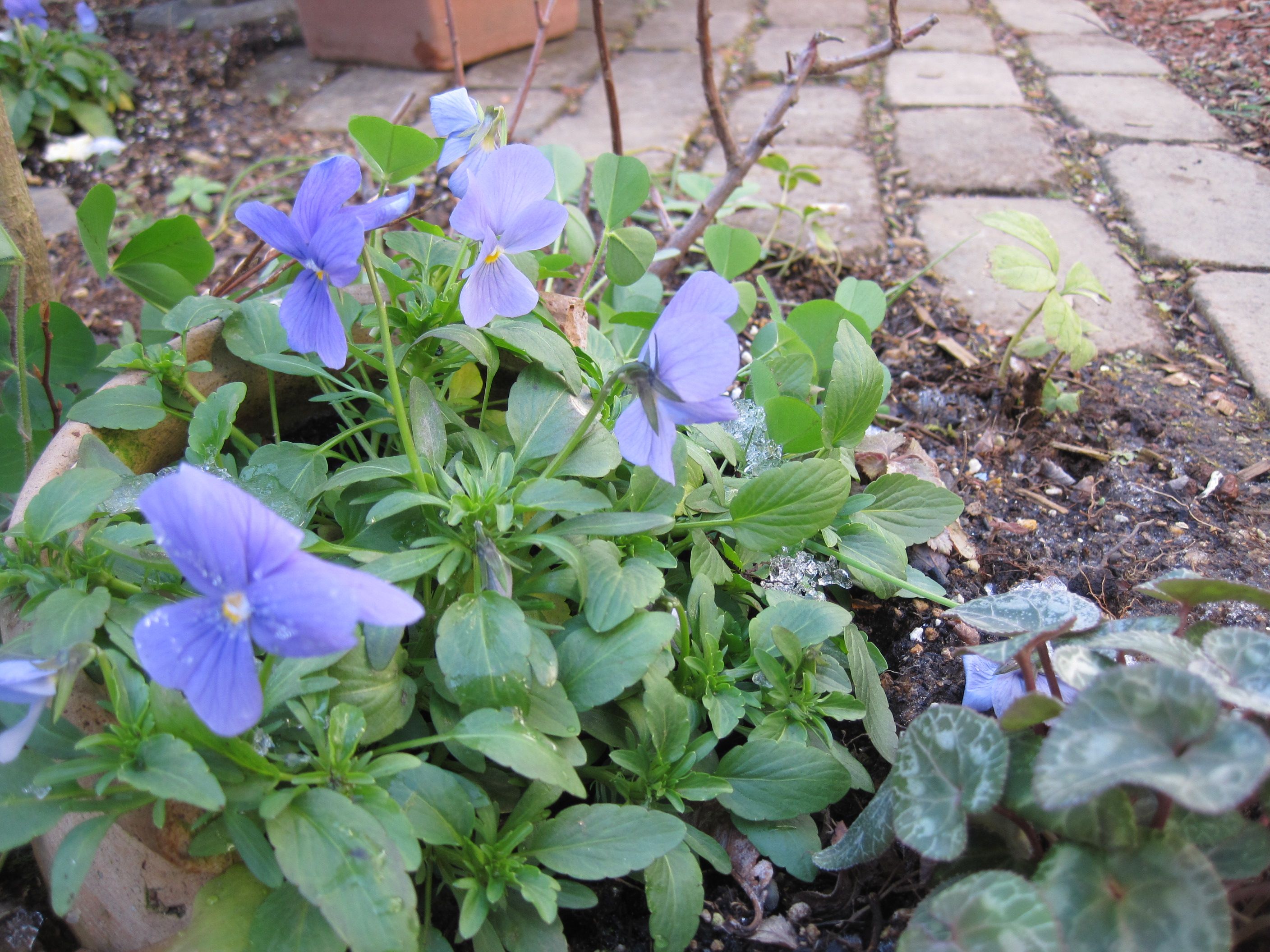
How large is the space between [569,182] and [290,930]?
133 centimetres

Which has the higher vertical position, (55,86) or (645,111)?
(55,86)

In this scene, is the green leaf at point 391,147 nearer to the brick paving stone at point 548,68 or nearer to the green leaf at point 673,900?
the green leaf at point 673,900

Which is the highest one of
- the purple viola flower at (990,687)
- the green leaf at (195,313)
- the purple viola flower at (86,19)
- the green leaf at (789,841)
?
the purple viola flower at (86,19)

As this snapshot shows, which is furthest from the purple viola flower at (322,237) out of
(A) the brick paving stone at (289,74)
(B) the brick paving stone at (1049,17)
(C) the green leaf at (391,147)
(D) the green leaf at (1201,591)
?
(B) the brick paving stone at (1049,17)

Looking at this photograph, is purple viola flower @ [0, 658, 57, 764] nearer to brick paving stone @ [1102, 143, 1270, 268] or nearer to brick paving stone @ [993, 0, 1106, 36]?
brick paving stone @ [1102, 143, 1270, 268]

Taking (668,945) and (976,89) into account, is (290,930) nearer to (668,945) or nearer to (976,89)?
(668,945)

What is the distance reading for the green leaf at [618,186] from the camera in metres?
1.40

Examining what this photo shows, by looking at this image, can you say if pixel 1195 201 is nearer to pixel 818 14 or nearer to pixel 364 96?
pixel 818 14

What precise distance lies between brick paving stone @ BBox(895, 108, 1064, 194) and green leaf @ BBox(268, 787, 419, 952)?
2126 mm

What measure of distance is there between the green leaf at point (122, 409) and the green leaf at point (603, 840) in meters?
0.68

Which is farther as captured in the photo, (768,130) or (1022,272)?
(768,130)

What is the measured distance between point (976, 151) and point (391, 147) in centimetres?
189

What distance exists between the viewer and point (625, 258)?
1312 millimetres

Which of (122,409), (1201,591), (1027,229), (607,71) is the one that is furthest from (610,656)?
(607,71)
